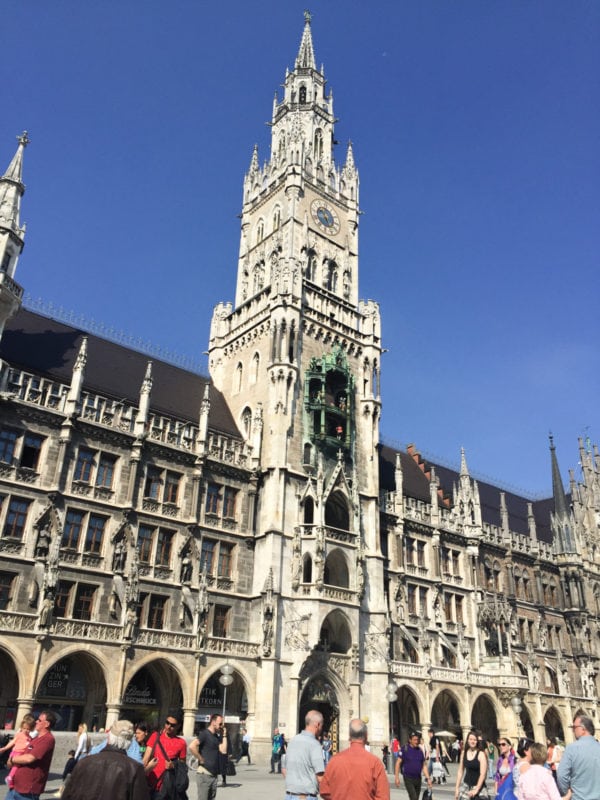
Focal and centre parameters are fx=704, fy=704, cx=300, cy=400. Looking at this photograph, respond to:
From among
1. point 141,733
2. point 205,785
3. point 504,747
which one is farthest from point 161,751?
point 504,747

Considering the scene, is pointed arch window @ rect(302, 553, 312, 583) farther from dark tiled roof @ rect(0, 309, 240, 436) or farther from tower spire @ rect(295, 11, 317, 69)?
tower spire @ rect(295, 11, 317, 69)

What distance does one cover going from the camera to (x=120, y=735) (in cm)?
655

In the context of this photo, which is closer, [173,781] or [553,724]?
[173,781]

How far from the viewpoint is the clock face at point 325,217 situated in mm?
47938

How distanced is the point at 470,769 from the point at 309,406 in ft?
91.9

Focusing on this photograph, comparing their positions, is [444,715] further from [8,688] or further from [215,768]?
[215,768]

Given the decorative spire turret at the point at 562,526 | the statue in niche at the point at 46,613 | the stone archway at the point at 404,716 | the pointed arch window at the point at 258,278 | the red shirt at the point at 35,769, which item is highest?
the pointed arch window at the point at 258,278

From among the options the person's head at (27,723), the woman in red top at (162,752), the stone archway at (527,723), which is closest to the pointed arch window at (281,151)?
the stone archway at (527,723)

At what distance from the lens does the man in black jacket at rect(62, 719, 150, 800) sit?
5434 millimetres

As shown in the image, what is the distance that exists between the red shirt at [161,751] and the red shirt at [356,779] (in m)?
3.15

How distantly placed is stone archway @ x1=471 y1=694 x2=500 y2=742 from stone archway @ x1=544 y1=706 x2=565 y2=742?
17.1ft

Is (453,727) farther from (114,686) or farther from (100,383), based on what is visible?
(100,383)

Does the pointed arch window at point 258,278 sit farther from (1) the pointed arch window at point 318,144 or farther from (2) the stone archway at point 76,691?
(2) the stone archway at point 76,691

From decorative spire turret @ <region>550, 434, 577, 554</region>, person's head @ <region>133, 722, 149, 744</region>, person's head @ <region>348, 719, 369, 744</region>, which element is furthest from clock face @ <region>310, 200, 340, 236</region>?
person's head @ <region>348, 719, 369, 744</region>
